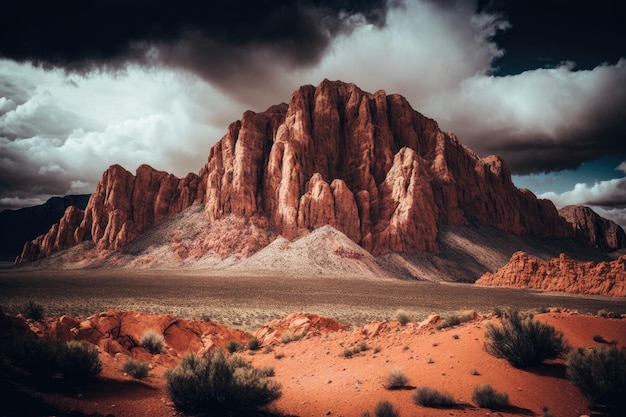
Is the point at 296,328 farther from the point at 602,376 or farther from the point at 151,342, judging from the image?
the point at 602,376

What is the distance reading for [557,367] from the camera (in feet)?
32.7

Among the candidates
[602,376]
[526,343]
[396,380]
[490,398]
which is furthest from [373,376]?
[602,376]

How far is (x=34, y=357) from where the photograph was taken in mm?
8391

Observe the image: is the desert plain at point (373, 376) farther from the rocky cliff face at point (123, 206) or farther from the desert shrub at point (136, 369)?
the rocky cliff face at point (123, 206)

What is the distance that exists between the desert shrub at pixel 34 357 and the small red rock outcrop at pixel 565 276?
3205 inches

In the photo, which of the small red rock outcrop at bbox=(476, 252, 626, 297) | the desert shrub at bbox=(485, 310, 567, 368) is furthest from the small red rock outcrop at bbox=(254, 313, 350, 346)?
the small red rock outcrop at bbox=(476, 252, 626, 297)

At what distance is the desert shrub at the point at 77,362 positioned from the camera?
28.2 ft

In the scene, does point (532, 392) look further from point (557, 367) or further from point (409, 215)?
point (409, 215)

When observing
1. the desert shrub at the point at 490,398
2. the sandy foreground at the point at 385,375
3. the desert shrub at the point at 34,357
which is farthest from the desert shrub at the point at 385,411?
the desert shrub at the point at 34,357

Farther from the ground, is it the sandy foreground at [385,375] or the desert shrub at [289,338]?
the sandy foreground at [385,375]

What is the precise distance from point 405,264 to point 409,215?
49.1 ft

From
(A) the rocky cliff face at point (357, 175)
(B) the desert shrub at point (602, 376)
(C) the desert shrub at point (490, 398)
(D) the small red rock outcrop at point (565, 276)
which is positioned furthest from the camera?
(A) the rocky cliff face at point (357, 175)

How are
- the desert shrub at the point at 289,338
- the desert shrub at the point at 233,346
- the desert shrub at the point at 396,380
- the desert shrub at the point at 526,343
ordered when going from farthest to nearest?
the desert shrub at the point at 233,346
the desert shrub at the point at 289,338
the desert shrub at the point at 526,343
the desert shrub at the point at 396,380

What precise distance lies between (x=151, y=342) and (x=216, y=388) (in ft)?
30.5
